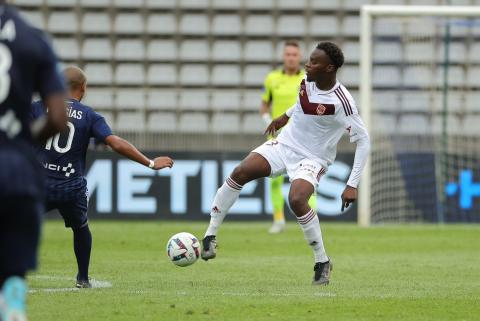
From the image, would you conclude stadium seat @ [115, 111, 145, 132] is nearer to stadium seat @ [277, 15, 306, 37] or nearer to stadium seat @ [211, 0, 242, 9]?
stadium seat @ [211, 0, 242, 9]

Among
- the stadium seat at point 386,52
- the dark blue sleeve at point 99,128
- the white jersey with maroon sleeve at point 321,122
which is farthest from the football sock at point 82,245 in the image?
the stadium seat at point 386,52

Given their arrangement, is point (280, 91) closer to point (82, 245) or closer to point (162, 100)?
point (162, 100)

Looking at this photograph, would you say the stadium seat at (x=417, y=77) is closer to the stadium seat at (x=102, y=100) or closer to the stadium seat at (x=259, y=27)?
the stadium seat at (x=259, y=27)

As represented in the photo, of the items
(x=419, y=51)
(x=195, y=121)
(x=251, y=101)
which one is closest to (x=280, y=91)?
(x=419, y=51)

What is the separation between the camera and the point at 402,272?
9.99 meters

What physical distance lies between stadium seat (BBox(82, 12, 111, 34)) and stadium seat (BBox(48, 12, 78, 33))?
212mm

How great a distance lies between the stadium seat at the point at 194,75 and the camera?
21.6m

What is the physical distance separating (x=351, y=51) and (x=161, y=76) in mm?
3858

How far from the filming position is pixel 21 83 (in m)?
4.31

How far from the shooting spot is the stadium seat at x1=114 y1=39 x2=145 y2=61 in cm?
2186

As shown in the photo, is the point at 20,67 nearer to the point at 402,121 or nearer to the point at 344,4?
the point at 402,121

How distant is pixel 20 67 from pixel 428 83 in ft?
50.0

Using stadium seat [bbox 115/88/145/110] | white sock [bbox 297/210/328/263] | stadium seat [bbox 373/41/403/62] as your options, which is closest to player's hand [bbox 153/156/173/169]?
white sock [bbox 297/210/328/263]

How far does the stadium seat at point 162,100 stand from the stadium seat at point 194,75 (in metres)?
1.34
